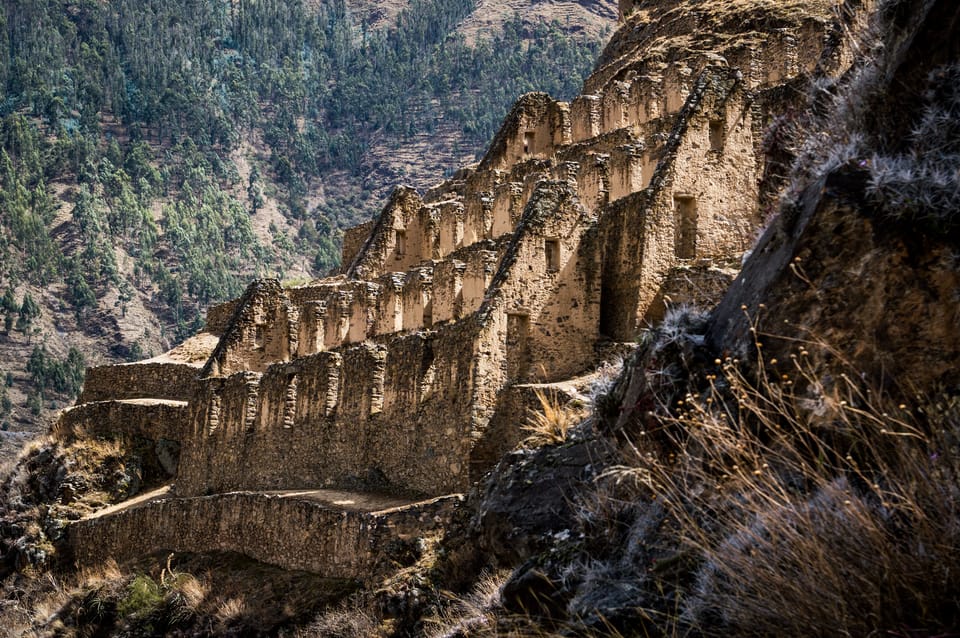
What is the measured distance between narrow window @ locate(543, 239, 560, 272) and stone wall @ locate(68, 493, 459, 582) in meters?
5.65

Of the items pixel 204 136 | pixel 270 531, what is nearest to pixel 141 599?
pixel 270 531

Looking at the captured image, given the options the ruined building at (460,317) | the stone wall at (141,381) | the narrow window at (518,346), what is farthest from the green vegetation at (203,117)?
the narrow window at (518,346)

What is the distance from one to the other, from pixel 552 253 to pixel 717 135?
153 inches

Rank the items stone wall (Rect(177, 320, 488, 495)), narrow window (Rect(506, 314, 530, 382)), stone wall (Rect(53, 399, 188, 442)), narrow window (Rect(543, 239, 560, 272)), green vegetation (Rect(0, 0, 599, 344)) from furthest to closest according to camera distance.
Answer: green vegetation (Rect(0, 0, 599, 344)) → stone wall (Rect(53, 399, 188, 442)) → narrow window (Rect(543, 239, 560, 272)) → stone wall (Rect(177, 320, 488, 495)) → narrow window (Rect(506, 314, 530, 382))

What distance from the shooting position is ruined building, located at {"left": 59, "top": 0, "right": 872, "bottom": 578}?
81.7 ft

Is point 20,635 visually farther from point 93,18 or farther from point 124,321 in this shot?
point 93,18

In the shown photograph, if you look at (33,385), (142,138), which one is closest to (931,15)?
(33,385)

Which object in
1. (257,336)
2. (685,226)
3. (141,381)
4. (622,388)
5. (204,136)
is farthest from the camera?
(204,136)

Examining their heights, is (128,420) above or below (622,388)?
below

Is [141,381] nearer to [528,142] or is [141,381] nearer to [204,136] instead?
[528,142]

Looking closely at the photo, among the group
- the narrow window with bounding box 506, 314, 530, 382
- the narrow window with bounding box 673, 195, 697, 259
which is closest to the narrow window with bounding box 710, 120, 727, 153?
the narrow window with bounding box 673, 195, 697, 259

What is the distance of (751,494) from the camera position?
9492 mm

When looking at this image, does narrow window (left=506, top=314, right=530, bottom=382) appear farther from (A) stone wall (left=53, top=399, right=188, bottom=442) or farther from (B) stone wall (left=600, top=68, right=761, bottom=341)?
(A) stone wall (left=53, top=399, right=188, bottom=442)

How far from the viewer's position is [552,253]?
2586 centimetres
